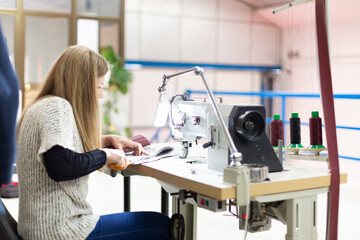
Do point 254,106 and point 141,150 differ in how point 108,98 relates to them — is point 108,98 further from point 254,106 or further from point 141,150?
point 254,106

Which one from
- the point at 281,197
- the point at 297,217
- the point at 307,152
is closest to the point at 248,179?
the point at 281,197

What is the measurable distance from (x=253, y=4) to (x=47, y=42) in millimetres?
4312

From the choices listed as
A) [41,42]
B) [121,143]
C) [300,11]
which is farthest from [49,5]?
[121,143]

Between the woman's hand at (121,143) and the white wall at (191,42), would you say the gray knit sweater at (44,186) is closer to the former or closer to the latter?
the woman's hand at (121,143)

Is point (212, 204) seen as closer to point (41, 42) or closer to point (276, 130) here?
point (276, 130)

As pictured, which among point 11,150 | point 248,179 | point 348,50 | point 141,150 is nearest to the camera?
point 11,150

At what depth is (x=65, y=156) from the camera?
1635 millimetres

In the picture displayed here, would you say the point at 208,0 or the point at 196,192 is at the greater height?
the point at 208,0

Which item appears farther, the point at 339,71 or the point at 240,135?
the point at 339,71

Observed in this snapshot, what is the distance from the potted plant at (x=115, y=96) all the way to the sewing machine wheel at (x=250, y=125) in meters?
5.25

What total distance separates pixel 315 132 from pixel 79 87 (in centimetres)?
107

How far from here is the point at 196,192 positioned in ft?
5.68

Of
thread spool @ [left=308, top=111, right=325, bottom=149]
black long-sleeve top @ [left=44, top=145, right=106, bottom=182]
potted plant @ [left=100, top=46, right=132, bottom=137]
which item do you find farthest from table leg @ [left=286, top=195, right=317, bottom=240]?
potted plant @ [left=100, top=46, right=132, bottom=137]

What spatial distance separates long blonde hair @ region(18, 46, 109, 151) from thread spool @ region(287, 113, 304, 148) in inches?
36.0
